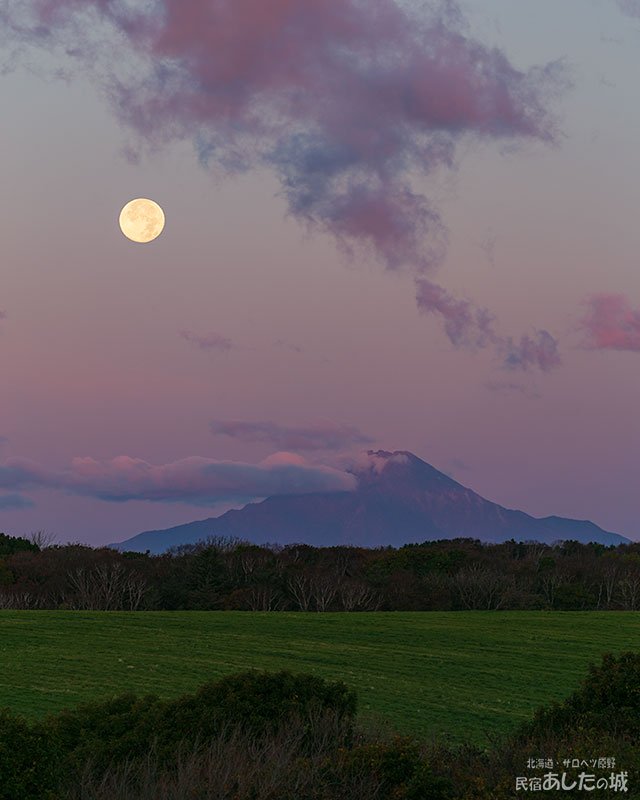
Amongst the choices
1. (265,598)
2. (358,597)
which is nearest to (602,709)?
(265,598)

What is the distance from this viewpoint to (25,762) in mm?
10359

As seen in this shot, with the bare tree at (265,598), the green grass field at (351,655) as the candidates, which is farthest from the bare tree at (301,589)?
the green grass field at (351,655)

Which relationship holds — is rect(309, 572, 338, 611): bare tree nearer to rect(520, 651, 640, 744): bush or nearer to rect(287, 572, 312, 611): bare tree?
rect(287, 572, 312, 611): bare tree

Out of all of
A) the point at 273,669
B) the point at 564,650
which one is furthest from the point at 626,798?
the point at 564,650

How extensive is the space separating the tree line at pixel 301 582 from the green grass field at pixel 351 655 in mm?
13469

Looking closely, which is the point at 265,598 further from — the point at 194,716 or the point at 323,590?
the point at 194,716

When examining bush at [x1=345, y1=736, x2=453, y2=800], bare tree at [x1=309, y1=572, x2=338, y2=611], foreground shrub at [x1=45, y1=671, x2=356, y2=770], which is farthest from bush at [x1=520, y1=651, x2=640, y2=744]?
bare tree at [x1=309, y1=572, x2=338, y2=611]

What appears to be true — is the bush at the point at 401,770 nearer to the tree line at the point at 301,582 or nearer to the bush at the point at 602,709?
the bush at the point at 602,709

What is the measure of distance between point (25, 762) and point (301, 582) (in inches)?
2892

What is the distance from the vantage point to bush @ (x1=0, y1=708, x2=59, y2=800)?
10094mm

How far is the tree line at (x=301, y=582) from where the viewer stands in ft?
254

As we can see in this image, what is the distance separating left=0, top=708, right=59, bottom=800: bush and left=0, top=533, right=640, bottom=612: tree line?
67625mm

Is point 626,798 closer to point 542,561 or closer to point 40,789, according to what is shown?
point 40,789

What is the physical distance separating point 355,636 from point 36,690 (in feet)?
85.3
